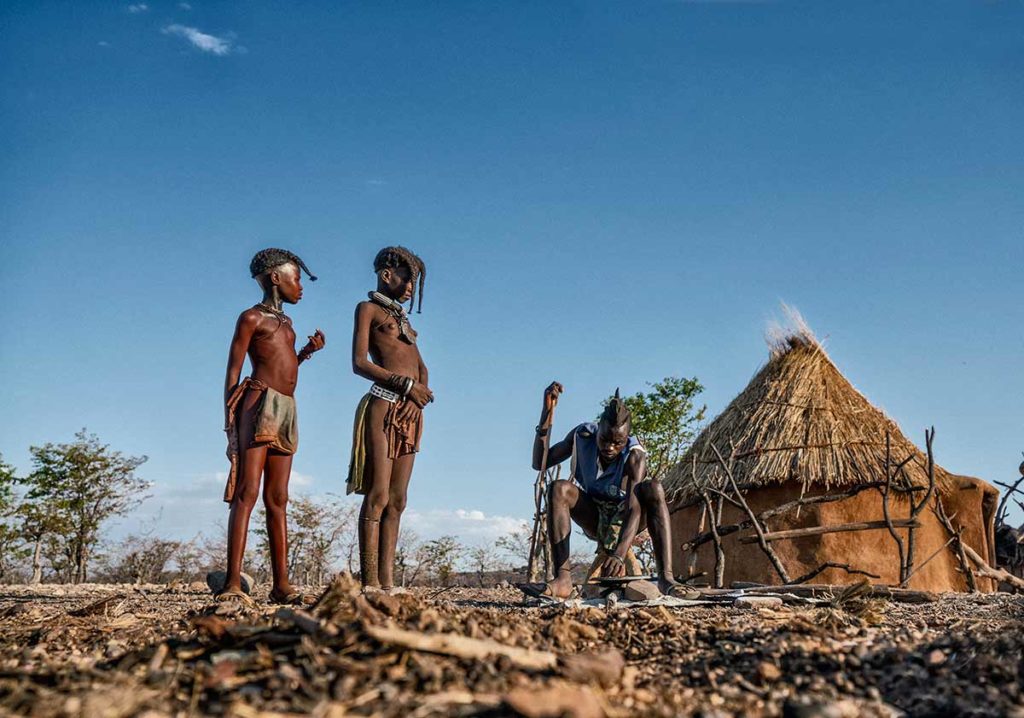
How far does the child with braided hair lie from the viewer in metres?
4.92

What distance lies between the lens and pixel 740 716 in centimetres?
230

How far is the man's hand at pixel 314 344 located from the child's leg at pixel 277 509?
2.34 feet

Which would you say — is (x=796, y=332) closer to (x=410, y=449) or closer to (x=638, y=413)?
(x=638, y=413)

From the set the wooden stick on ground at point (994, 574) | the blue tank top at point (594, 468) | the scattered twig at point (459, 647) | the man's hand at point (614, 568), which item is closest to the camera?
the scattered twig at point (459, 647)

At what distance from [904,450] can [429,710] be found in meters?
9.80

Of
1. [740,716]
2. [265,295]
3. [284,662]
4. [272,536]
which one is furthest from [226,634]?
[265,295]

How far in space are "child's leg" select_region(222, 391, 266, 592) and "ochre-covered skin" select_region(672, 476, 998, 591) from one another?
5.46 meters

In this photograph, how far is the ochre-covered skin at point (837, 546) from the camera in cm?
928

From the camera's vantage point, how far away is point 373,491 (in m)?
4.94

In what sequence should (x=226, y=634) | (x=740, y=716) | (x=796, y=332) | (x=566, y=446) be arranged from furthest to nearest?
1. (x=796, y=332)
2. (x=566, y=446)
3. (x=226, y=634)
4. (x=740, y=716)

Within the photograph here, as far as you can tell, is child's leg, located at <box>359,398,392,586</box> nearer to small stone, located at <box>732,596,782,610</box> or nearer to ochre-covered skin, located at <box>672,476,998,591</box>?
small stone, located at <box>732,596,782,610</box>

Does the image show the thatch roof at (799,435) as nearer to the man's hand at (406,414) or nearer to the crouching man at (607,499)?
the crouching man at (607,499)

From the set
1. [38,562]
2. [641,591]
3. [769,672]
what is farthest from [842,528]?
[38,562]

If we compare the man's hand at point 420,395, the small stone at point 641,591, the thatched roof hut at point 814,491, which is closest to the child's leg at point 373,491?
the man's hand at point 420,395
